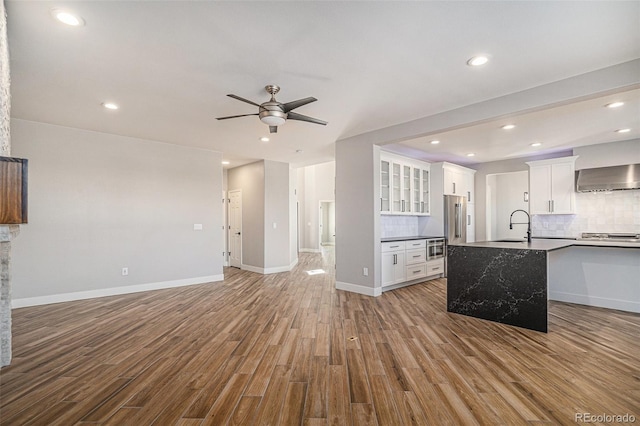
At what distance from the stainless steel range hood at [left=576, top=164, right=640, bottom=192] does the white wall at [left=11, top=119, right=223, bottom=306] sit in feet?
23.5

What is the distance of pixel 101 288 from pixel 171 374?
3.56 m

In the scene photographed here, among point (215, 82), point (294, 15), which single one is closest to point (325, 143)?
point (215, 82)

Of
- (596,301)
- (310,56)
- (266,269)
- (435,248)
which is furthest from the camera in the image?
(266,269)

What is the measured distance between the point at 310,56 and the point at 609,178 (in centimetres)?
576

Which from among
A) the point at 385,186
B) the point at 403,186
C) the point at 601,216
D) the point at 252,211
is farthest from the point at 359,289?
the point at 601,216

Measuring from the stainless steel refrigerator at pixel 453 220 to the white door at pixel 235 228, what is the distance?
17.0 feet

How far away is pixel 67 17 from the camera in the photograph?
2.21 meters

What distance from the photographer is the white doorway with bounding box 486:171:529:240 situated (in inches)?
341

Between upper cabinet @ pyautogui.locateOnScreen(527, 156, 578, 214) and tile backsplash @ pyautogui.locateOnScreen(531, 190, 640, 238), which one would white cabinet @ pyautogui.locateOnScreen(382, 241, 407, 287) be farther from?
tile backsplash @ pyautogui.locateOnScreen(531, 190, 640, 238)

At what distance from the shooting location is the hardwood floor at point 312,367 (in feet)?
6.53

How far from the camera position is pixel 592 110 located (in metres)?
3.96

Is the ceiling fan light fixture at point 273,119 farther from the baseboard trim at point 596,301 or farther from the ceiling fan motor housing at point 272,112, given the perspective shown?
the baseboard trim at point 596,301

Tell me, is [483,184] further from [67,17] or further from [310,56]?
[67,17]

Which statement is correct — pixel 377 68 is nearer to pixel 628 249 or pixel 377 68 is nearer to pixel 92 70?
pixel 92 70
